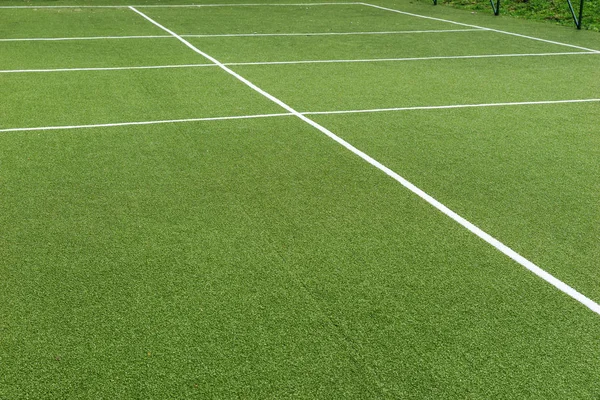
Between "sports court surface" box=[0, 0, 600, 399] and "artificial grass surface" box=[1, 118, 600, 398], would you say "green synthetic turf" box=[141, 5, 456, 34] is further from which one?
"artificial grass surface" box=[1, 118, 600, 398]

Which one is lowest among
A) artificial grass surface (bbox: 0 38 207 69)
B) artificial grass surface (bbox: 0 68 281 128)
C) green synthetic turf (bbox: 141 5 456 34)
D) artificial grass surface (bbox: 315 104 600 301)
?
green synthetic turf (bbox: 141 5 456 34)

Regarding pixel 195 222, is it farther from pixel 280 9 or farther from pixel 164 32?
pixel 280 9

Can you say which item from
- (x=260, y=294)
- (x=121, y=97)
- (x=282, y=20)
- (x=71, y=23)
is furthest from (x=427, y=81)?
(x=71, y=23)

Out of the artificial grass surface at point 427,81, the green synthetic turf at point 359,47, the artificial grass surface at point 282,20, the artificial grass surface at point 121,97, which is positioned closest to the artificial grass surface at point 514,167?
the artificial grass surface at point 427,81

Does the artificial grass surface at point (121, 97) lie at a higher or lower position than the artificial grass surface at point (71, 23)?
higher

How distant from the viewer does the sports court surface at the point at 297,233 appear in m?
3.29

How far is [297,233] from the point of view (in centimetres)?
473

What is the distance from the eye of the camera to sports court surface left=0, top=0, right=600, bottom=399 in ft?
10.8

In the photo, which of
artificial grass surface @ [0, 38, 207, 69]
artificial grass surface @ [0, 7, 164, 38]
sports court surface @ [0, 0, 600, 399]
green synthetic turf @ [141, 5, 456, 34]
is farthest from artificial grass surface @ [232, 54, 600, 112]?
artificial grass surface @ [0, 7, 164, 38]

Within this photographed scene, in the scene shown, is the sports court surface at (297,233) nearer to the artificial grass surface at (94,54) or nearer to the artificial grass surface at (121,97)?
the artificial grass surface at (121,97)

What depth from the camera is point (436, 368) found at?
327 centimetres

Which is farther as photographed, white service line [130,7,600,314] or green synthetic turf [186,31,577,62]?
green synthetic turf [186,31,577,62]

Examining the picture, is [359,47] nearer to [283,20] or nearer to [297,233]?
[283,20]

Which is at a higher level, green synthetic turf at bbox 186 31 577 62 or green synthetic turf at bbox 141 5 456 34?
green synthetic turf at bbox 186 31 577 62
